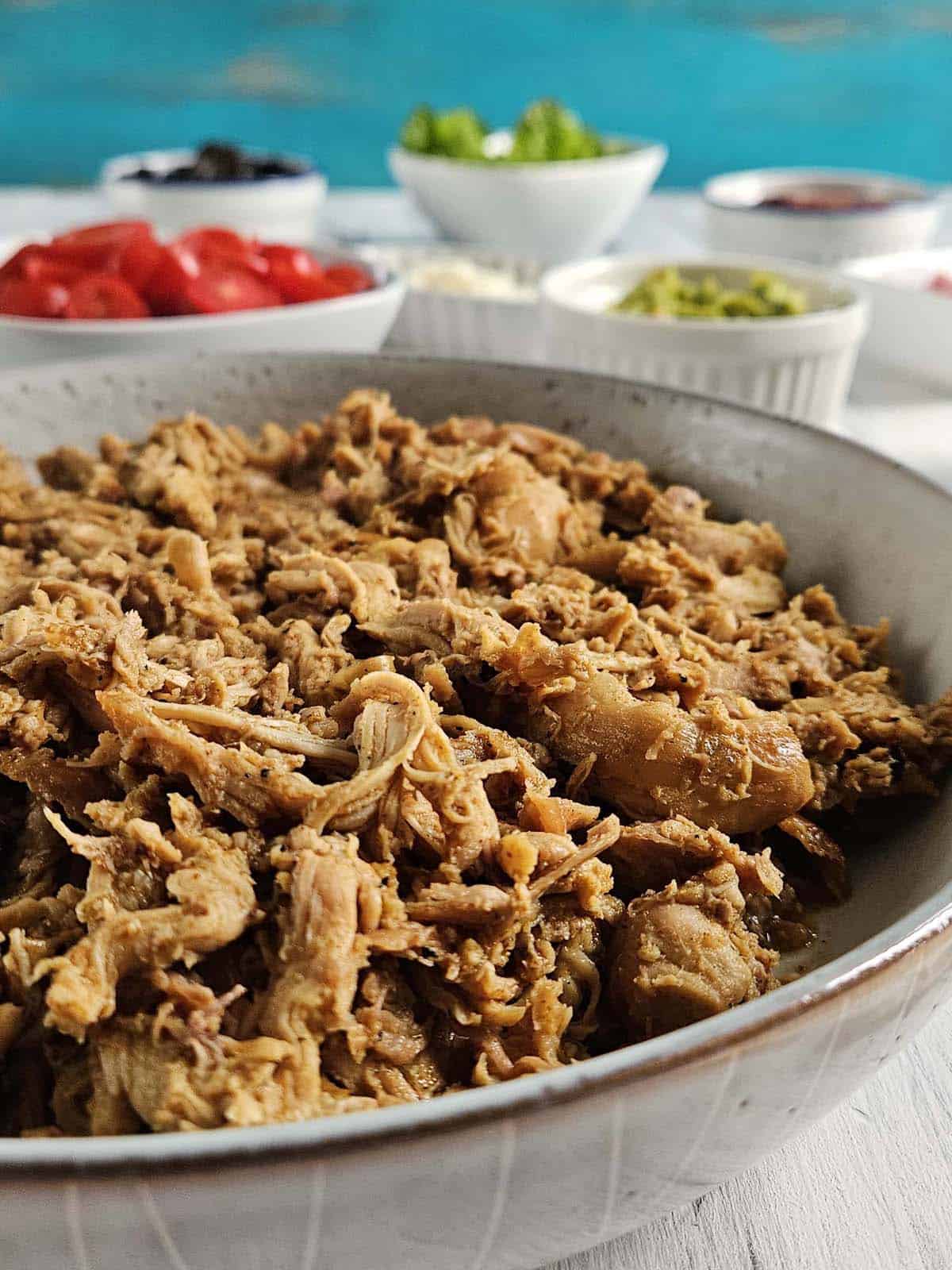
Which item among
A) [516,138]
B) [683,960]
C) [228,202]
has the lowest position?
[228,202]

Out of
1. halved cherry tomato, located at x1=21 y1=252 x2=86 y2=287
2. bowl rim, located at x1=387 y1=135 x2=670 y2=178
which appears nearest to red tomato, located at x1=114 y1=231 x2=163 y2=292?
halved cherry tomato, located at x1=21 y1=252 x2=86 y2=287

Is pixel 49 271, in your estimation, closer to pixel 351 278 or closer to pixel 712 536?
pixel 351 278

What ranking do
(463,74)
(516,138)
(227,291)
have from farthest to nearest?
1. (463,74)
2. (516,138)
3. (227,291)

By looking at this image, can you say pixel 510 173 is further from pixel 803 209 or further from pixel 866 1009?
pixel 866 1009

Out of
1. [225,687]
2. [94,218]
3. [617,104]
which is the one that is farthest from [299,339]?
[617,104]

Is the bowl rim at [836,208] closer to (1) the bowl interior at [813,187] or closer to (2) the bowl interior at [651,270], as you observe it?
(1) the bowl interior at [813,187]

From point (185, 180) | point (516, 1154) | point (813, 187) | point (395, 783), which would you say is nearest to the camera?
point (516, 1154)

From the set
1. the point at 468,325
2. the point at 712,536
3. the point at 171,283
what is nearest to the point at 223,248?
the point at 171,283
